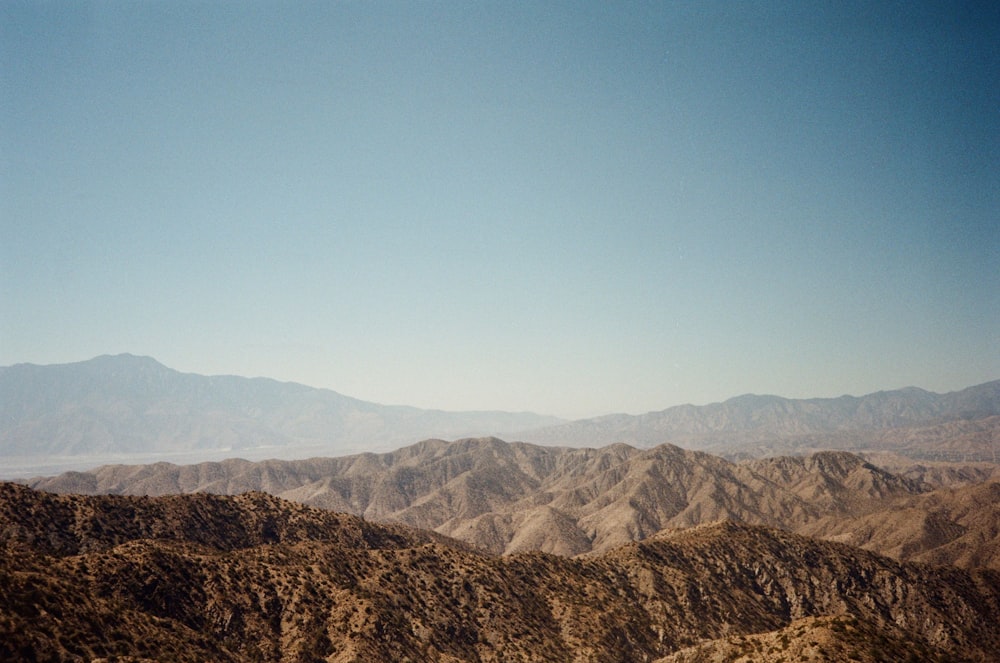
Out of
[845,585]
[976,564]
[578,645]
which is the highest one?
[578,645]

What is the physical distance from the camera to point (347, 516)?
93438mm

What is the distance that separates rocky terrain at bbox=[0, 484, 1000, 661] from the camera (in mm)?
42438

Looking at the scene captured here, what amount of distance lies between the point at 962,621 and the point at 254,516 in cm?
12178

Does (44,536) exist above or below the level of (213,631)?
above

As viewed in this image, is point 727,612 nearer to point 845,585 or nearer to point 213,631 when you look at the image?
point 845,585

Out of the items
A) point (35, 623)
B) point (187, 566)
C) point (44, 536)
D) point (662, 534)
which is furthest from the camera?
point (662, 534)

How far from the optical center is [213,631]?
52.7 meters

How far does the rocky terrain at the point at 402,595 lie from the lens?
42438 millimetres

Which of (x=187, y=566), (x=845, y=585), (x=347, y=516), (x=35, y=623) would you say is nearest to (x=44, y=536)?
(x=187, y=566)

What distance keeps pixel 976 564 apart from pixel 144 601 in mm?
183038

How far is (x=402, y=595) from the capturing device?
6519cm

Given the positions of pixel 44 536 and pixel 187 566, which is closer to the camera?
pixel 187 566

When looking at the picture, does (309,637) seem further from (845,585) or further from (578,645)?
(845,585)

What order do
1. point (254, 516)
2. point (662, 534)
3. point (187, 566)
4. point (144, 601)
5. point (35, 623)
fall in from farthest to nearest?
point (662, 534), point (254, 516), point (187, 566), point (144, 601), point (35, 623)
